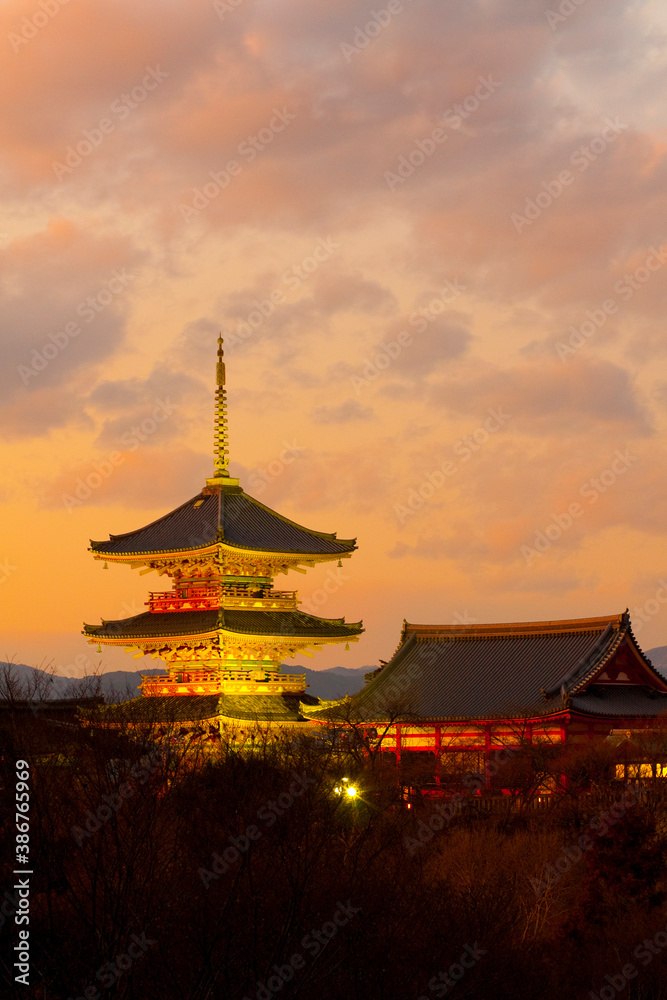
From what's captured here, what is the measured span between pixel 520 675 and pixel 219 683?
1085cm

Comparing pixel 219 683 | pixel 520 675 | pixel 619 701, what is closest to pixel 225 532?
pixel 219 683

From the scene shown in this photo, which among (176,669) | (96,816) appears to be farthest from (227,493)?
(96,816)

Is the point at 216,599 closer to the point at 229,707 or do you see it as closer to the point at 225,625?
the point at 225,625

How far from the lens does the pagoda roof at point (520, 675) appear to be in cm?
4722

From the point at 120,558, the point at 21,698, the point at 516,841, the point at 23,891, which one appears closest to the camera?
the point at 23,891

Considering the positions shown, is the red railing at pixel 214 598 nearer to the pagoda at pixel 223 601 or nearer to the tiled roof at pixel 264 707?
the pagoda at pixel 223 601

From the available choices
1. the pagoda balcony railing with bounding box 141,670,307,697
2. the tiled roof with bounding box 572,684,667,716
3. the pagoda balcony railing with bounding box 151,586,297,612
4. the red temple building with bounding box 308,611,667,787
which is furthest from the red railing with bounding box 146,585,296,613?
the tiled roof with bounding box 572,684,667,716

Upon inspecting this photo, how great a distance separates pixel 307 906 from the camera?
27000 millimetres

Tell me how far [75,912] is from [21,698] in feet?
40.9

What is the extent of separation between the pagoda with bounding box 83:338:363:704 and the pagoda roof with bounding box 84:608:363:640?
0.05m

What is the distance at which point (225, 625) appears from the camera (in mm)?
50344

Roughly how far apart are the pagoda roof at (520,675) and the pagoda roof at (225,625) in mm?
2840

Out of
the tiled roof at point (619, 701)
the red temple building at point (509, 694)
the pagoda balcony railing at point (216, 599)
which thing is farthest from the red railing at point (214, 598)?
the tiled roof at point (619, 701)

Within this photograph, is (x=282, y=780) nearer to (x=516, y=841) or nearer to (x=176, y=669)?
(x=516, y=841)
